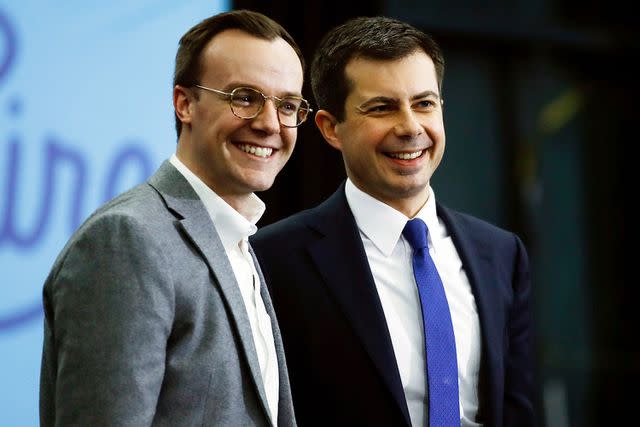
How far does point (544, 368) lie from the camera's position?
16.7ft

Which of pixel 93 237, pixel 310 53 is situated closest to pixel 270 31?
pixel 93 237

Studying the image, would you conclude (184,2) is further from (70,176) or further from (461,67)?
(461,67)

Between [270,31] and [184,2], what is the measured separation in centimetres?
115

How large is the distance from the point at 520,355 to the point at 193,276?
0.92m

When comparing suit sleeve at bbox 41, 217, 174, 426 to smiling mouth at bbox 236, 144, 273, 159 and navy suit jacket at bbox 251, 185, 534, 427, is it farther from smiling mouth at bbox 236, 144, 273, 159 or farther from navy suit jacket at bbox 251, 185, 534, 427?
navy suit jacket at bbox 251, 185, 534, 427

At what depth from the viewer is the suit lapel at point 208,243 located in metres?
1.45

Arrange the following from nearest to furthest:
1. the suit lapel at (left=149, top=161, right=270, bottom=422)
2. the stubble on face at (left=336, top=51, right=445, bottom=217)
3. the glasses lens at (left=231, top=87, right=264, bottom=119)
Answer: the suit lapel at (left=149, top=161, right=270, bottom=422), the glasses lens at (left=231, top=87, right=264, bottom=119), the stubble on face at (left=336, top=51, right=445, bottom=217)

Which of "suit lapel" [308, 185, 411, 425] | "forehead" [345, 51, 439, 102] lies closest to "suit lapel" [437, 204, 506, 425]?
"suit lapel" [308, 185, 411, 425]

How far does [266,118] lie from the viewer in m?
1.58

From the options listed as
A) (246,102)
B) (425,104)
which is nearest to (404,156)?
(425,104)

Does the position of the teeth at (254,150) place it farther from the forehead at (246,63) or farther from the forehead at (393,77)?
the forehead at (393,77)

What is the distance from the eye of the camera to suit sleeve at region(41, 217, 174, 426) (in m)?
1.25

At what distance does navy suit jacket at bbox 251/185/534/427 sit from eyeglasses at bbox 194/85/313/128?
1.29 feet

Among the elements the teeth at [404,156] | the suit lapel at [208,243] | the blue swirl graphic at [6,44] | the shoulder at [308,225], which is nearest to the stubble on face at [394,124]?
the teeth at [404,156]
